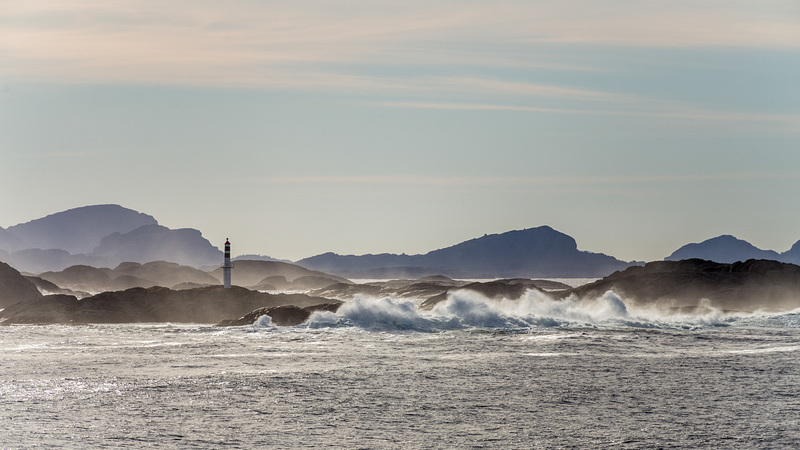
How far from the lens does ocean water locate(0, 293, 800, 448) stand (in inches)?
1083

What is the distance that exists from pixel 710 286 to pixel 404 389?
87.2 meters

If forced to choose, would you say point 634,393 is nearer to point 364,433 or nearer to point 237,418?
point 364,433

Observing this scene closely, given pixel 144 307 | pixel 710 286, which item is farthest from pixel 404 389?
pixel 710 286

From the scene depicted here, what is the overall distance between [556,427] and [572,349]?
94.1 feet

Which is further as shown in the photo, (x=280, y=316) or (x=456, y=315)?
(x=456, y=315)

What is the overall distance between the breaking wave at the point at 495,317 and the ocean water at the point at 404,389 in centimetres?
852

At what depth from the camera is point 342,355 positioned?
53.2m

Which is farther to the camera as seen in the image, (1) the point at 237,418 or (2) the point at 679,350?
(2) the point at 679,350

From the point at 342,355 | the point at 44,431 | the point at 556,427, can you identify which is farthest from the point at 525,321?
the point at 44,431

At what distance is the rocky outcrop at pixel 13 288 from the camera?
4968 inches

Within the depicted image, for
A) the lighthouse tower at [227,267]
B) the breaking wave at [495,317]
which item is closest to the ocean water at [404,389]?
the breaking wave at [495,317]

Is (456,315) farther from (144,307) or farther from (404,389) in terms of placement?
(404,389)

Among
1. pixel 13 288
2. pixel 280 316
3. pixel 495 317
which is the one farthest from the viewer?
pixel 13 288

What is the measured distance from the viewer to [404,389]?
125ft
